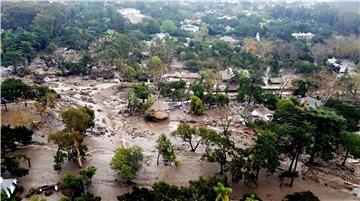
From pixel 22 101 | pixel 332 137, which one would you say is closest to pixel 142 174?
pixel 332 137

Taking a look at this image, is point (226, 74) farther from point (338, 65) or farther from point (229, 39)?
point (229, 39)

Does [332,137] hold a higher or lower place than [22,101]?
higher

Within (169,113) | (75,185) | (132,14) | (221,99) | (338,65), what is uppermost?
(75,185)

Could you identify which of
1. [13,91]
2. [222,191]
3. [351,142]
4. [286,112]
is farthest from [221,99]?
[222,191]

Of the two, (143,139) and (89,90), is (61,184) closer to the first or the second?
(143,139)

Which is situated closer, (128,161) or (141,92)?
(128,161)

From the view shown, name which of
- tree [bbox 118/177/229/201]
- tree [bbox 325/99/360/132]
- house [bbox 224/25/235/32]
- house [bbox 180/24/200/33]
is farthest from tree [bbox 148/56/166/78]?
house [bbox 224/25/235/32]

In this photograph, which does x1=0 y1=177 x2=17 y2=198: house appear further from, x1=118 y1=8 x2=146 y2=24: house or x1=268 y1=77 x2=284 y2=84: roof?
x1=118 y1=8 x2=146 y2=24: house
